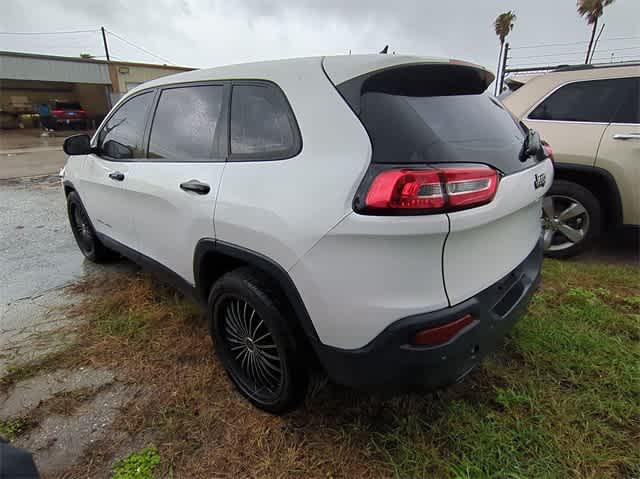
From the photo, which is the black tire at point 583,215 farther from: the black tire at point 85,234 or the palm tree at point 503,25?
the palm tree at point 503,25

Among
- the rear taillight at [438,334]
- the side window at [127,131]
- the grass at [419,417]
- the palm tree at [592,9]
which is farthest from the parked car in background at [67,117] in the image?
the palm tree at [592,9]

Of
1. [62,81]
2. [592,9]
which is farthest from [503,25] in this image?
[62,81]

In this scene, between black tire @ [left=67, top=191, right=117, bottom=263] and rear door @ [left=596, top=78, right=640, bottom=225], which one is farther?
black tire @ [left=67, top=191, right=117, bottom=263]

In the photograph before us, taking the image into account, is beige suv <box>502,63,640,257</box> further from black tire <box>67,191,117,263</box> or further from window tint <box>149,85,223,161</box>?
black tire <box>67,191,117,263</box>

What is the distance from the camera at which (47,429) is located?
1916 millimetres

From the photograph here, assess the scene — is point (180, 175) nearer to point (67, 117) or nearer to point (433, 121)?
point (433, 121)

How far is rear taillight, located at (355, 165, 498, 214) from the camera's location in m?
1.27

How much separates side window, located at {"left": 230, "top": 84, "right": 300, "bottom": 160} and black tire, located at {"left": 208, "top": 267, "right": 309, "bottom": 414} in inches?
24.0

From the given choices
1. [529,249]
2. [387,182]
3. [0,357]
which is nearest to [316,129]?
[387,182]

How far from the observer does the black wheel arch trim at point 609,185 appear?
3312 mm

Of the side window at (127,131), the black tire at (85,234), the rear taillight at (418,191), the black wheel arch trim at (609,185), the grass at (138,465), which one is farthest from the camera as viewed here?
the black tire at (85,234)

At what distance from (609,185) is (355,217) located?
3.29 meters

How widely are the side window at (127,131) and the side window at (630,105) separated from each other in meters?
4.12

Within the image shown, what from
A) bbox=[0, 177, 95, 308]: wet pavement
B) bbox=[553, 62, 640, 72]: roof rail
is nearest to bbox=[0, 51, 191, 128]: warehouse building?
bbox=[0, 177, 95, 308]: wet pavement
